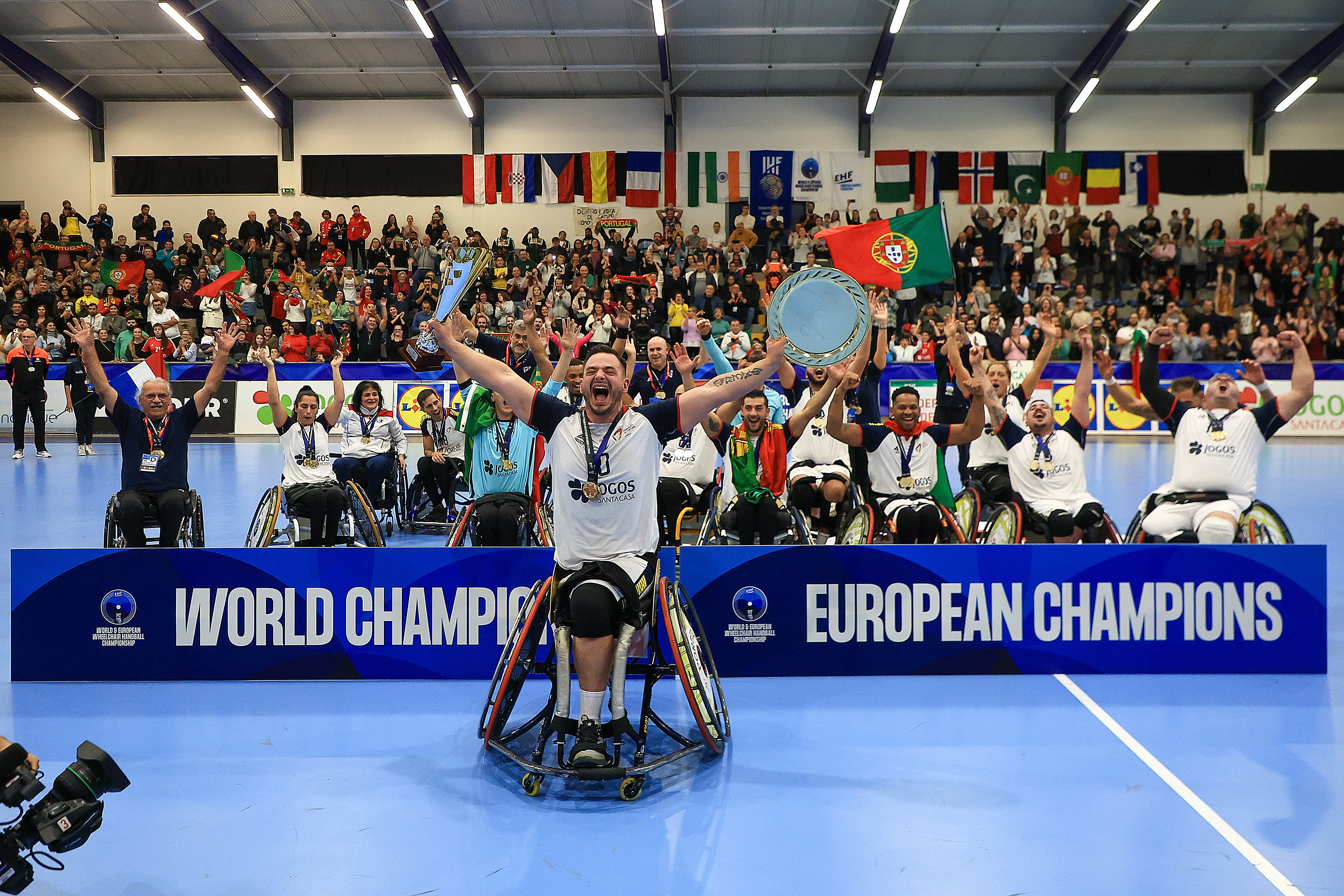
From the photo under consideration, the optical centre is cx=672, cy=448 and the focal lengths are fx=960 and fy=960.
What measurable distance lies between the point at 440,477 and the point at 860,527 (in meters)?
4.70

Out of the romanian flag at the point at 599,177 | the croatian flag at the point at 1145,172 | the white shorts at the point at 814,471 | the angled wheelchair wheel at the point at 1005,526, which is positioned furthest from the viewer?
the romanian flag at the point at 599,177

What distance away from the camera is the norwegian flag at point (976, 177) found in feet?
78.6

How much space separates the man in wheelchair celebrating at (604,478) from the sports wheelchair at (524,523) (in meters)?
2.12

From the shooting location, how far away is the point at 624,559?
13.0 ft

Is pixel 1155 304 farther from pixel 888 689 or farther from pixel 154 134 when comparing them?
pixel 154 134

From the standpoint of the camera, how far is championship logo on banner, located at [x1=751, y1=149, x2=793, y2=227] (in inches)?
952

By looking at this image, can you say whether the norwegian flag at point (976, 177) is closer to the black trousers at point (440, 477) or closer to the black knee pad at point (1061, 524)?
the black trousers at point (440, 477)

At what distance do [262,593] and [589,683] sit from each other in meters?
2.06

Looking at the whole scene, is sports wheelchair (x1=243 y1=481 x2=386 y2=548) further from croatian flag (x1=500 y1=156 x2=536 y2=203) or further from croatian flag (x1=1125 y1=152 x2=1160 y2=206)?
croatian flag (x1=1125 y1=152 x2=1160 y2=206)

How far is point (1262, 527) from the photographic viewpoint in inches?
234

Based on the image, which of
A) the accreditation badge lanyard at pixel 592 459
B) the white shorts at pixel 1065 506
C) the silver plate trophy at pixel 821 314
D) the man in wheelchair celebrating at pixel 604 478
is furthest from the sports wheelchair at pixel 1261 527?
the accreditation badge lanyard at pixel 592 459

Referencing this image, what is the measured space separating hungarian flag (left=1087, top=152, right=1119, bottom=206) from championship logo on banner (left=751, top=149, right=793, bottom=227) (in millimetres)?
7365

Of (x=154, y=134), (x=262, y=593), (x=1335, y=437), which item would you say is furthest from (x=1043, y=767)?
(x=154, y=134)

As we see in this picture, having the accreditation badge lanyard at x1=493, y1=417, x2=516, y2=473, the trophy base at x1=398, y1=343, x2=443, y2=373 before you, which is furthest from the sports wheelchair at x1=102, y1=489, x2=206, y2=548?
the trophy base at x1=398, y1=343, x2=443, y2=373
